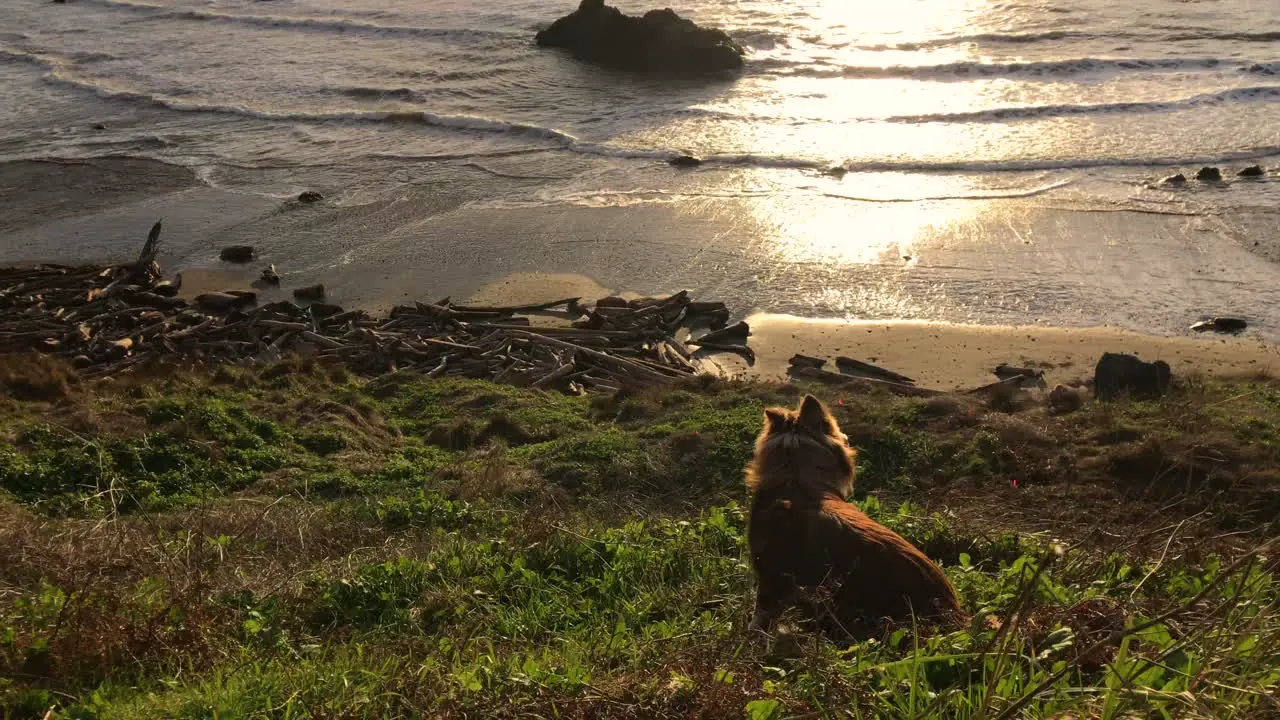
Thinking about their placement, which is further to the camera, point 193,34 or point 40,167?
point 193,34

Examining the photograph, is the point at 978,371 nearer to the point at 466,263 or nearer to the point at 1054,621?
the point at 466,263

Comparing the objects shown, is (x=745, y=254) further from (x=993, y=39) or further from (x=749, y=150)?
(x=993, y=39)

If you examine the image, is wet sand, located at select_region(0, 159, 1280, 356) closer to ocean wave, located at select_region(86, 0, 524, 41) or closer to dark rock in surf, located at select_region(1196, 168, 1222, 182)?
dark rock in surf, located at select_region(1196, 168, 1222, 182)

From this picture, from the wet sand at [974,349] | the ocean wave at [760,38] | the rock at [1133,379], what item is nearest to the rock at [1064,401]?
the rock at [1133,379]

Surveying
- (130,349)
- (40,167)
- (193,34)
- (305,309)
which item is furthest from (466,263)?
(193,34)

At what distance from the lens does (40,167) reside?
24250 mm

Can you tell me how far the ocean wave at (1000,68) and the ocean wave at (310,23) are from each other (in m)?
11.0

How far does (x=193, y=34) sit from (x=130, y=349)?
30.9 metres

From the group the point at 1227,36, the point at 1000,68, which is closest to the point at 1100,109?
the point at 1000,68

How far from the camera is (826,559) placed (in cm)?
490

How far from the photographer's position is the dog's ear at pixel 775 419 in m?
5.99

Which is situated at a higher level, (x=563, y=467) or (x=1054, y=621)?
(x=1054, y=621)

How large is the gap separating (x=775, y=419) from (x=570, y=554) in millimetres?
1720

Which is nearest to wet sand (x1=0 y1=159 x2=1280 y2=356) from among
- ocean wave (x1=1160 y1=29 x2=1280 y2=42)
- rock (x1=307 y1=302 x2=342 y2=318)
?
rock (x1=307 y1=302 x2=342 y2=318)
